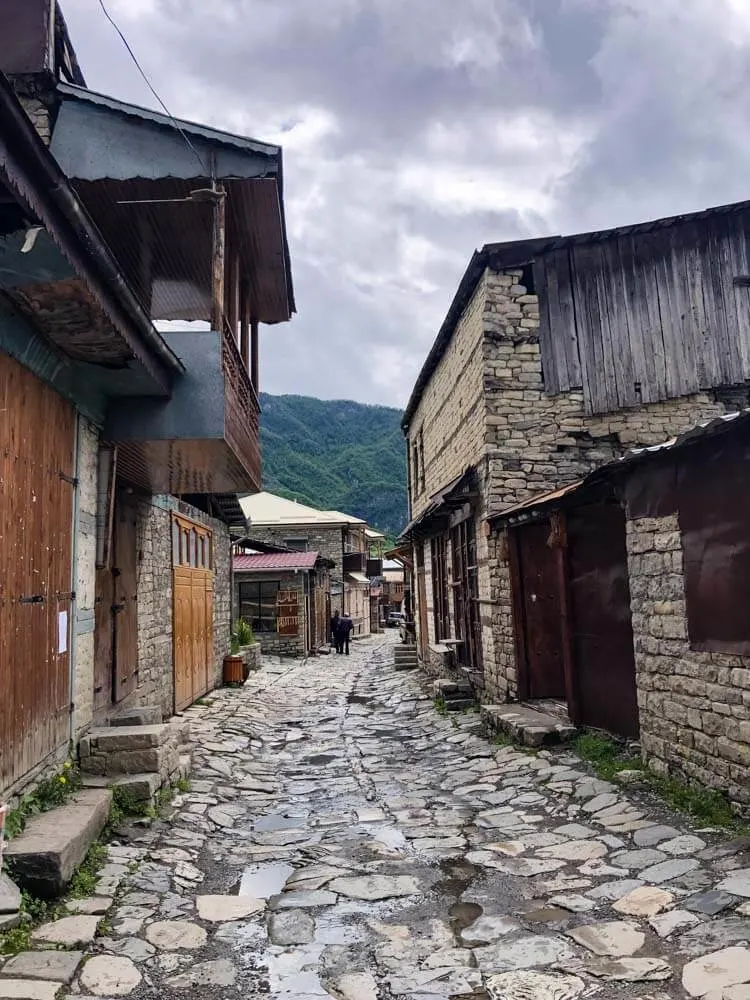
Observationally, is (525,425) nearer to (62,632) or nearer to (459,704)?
(459,704)

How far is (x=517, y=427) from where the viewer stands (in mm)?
10570

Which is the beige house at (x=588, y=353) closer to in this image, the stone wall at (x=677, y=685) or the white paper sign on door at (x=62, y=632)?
the stone wall at (x=677, y=685)

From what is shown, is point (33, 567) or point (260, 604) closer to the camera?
point (33, 567)

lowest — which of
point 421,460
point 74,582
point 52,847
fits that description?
point 52,847

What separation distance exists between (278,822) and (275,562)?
19.1 meters

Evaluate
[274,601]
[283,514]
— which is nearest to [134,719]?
[274,601]

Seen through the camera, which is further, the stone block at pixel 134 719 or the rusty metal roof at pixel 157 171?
the rusty metal roof at pixel 157 171

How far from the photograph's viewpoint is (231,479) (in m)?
8.45

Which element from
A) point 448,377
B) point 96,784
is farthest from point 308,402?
point 96,784

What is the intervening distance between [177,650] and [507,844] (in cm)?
710

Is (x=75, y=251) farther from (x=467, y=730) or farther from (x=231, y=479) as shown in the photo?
(x=467, y=730)

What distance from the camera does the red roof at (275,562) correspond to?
81.7ft

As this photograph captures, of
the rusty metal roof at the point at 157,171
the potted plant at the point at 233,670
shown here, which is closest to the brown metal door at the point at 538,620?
the rusty metal roof at the point at 157,171

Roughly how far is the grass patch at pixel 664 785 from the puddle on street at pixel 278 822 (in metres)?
2.59
